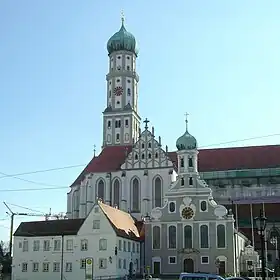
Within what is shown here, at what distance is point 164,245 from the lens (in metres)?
68.2

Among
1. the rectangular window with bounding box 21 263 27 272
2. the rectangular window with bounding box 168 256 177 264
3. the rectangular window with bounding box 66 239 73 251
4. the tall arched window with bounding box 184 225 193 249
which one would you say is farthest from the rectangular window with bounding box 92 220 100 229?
the tall arched window with bounding box 184 225 193 249

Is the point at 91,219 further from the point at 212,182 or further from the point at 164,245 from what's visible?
the point at 212,182

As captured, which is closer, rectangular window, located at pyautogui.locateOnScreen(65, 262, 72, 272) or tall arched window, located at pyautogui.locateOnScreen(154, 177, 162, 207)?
rectangular window, located at pyautogui.locateOnScreen(65, 262, 72, 272)

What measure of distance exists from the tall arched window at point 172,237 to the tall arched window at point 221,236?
5487 millimetres

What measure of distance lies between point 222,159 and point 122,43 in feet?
101

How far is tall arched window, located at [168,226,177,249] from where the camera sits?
224 feet

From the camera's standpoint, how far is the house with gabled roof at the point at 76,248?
6260 centimetres

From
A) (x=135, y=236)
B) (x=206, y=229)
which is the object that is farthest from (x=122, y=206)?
(x=206, y=229)

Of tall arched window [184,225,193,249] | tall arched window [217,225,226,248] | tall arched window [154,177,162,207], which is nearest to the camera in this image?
tall arched window [217,225,226,248]

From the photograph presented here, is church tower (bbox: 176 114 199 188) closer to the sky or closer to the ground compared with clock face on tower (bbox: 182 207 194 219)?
closer to the sky

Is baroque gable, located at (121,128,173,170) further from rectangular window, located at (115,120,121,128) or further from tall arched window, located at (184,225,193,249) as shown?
tall arched window, located at (184,225,193,249)

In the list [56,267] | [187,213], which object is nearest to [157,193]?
[187,213]

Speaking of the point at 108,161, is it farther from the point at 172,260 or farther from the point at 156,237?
the point at 172,260

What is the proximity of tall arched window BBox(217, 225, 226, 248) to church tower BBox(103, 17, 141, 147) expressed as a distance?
34328 mm
